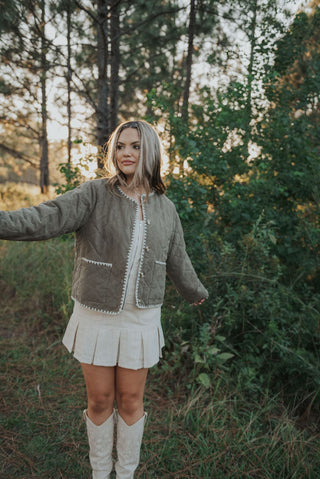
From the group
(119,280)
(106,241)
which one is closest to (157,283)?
(119,280)

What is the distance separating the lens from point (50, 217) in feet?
4.52

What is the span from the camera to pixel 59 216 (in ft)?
4.64

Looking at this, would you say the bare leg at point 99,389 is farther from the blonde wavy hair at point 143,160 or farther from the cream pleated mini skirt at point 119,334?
the blonde wavy hair at point 143,160

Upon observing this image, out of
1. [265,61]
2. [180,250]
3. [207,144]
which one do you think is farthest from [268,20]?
[180,250]

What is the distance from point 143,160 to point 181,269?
61 centimetres

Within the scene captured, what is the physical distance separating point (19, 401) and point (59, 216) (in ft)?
5.56

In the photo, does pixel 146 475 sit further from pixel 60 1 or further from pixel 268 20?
pixel 60 1

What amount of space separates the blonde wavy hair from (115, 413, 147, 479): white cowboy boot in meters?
1.19

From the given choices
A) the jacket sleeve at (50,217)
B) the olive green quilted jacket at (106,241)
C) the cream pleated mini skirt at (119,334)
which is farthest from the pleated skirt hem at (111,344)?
the jacket sleeve at (50,217)

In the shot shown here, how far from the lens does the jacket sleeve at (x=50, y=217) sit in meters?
1.26

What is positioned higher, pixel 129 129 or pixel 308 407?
pixel 129 129

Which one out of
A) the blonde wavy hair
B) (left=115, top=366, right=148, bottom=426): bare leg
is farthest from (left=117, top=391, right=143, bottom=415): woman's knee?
the blonde wavy hair

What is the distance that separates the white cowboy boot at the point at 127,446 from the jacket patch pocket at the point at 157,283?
651mm

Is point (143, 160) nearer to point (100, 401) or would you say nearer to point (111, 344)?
point (111, 344)
